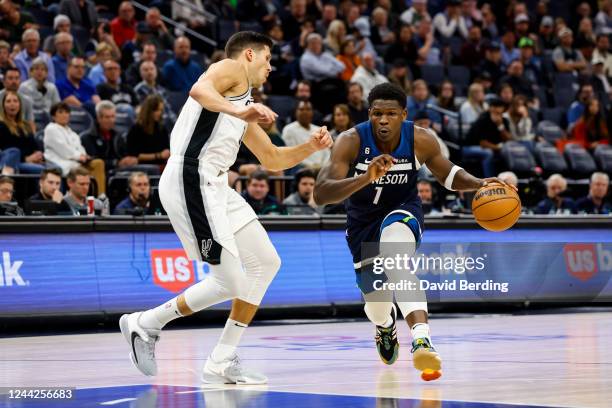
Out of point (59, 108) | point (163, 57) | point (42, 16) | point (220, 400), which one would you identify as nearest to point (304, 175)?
point (59, 108)

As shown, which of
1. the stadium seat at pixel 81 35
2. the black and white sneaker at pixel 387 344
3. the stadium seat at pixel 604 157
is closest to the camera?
the black and white sneaker at pixel 387 344

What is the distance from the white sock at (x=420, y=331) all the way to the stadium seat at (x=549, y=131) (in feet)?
47.7

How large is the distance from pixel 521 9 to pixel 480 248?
11.6 meters

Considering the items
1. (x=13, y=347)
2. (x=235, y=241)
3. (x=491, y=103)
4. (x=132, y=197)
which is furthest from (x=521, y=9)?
(x=235, y=241)

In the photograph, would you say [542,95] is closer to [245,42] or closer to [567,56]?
[567,56]

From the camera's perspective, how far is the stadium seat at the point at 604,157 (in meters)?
21.1

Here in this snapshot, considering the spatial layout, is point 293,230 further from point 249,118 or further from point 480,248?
point 249,118

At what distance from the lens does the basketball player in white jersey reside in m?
7.77

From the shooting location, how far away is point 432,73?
2275 cm

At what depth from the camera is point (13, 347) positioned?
1109cm

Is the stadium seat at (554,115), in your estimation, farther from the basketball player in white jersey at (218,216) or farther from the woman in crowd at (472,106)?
the basketball player in white jersey at (218,216)

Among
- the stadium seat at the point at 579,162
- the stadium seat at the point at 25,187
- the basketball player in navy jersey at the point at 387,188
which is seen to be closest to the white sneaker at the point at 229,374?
the basketball player in navy jersey at the point at 387,188

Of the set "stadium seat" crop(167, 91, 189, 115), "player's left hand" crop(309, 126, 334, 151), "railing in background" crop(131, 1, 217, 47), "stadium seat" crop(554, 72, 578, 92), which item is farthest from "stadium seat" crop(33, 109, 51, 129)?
"stadium seat" crop(554, 72, 578, 92)

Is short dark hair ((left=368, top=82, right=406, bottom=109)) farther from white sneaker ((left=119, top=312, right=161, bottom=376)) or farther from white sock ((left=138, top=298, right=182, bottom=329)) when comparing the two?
white sneaker ((left=119, top=312, right=161, bottom=376))
